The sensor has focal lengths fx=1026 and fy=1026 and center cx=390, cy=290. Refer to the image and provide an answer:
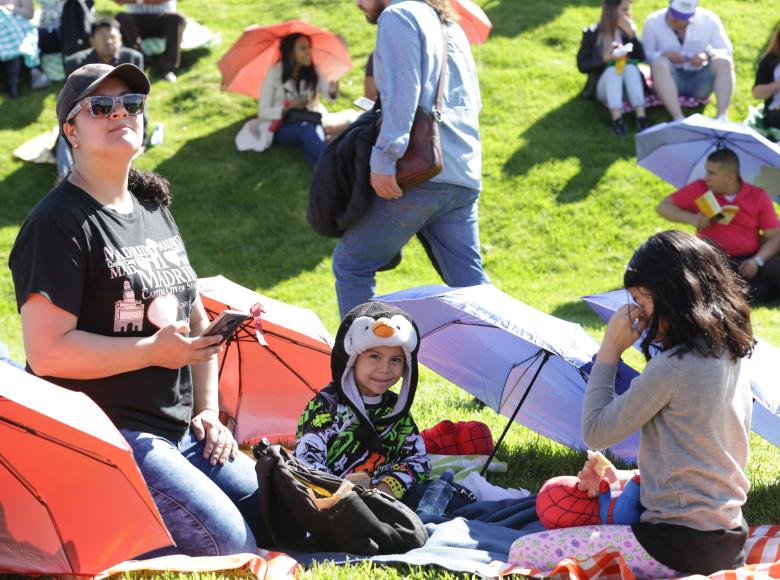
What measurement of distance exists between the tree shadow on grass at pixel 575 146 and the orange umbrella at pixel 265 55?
6.98 ft

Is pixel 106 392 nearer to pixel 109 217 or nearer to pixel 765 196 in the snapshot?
pixel 109 217

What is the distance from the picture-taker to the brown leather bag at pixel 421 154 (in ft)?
16.5

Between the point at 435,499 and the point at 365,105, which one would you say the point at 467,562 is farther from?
the point at 365,105

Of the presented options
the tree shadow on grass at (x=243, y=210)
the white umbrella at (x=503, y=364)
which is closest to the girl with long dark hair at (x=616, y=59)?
the tree shadow on grass at (x=243, y=210)

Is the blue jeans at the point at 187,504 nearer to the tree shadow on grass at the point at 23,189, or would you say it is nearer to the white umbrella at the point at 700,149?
the white umbrella at the point at 700,149

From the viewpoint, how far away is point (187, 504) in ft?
11.9

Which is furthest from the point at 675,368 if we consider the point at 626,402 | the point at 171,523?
the point at 171,523

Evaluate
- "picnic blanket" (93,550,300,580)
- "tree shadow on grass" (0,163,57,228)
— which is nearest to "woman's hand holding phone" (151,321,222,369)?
"picnic blanket" (93,550,300,580)

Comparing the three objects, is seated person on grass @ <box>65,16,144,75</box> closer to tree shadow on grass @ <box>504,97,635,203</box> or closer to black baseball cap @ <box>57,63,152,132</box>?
tree shadow on grass @ <box>504,97,635,203</box>

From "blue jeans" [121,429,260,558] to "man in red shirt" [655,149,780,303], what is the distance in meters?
5.54

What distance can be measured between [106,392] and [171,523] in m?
0.52

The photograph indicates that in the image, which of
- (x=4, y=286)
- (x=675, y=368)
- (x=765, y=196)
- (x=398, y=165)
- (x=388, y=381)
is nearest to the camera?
(x=675, y=368)

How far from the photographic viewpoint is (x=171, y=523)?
3.64 meters

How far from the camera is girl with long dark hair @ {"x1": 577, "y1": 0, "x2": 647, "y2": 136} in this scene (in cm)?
1102
